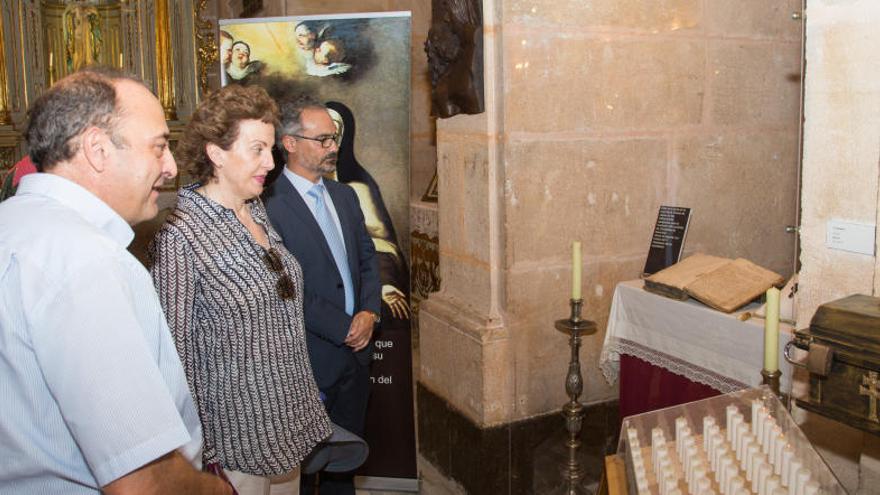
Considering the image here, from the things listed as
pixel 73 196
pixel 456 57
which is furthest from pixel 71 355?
pixel 456 57

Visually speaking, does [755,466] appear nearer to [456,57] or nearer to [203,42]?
[456,57]

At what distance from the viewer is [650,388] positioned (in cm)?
312

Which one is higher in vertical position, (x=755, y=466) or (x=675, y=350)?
(x=755, y=466)

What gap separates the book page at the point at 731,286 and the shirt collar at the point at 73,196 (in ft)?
6.96

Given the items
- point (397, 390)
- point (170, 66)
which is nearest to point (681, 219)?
point (397, 390)

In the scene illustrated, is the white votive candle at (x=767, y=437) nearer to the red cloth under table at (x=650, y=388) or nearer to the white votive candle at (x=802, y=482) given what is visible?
the white votive candle at (x=802, y=482)

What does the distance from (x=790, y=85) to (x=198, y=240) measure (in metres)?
3.03

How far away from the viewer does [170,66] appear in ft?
32.1

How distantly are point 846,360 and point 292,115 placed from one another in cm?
210

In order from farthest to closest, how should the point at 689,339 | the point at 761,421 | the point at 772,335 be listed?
1. the point at 689,339
2. the point at 772,335
3. the point at 761,421


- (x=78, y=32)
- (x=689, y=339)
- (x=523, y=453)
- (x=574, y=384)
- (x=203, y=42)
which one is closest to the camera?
(x=574, y=384)

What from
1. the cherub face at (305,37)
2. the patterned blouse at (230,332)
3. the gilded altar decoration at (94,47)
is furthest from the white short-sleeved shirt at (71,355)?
the gilded altar decoration at (94,47)

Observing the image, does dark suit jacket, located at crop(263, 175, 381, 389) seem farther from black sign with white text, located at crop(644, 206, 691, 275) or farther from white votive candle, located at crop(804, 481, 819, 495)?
white votive candle, located at crop(804, 481, 819, 495)

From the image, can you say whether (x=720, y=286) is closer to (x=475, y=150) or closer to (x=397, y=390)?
(x=475, y=150)
